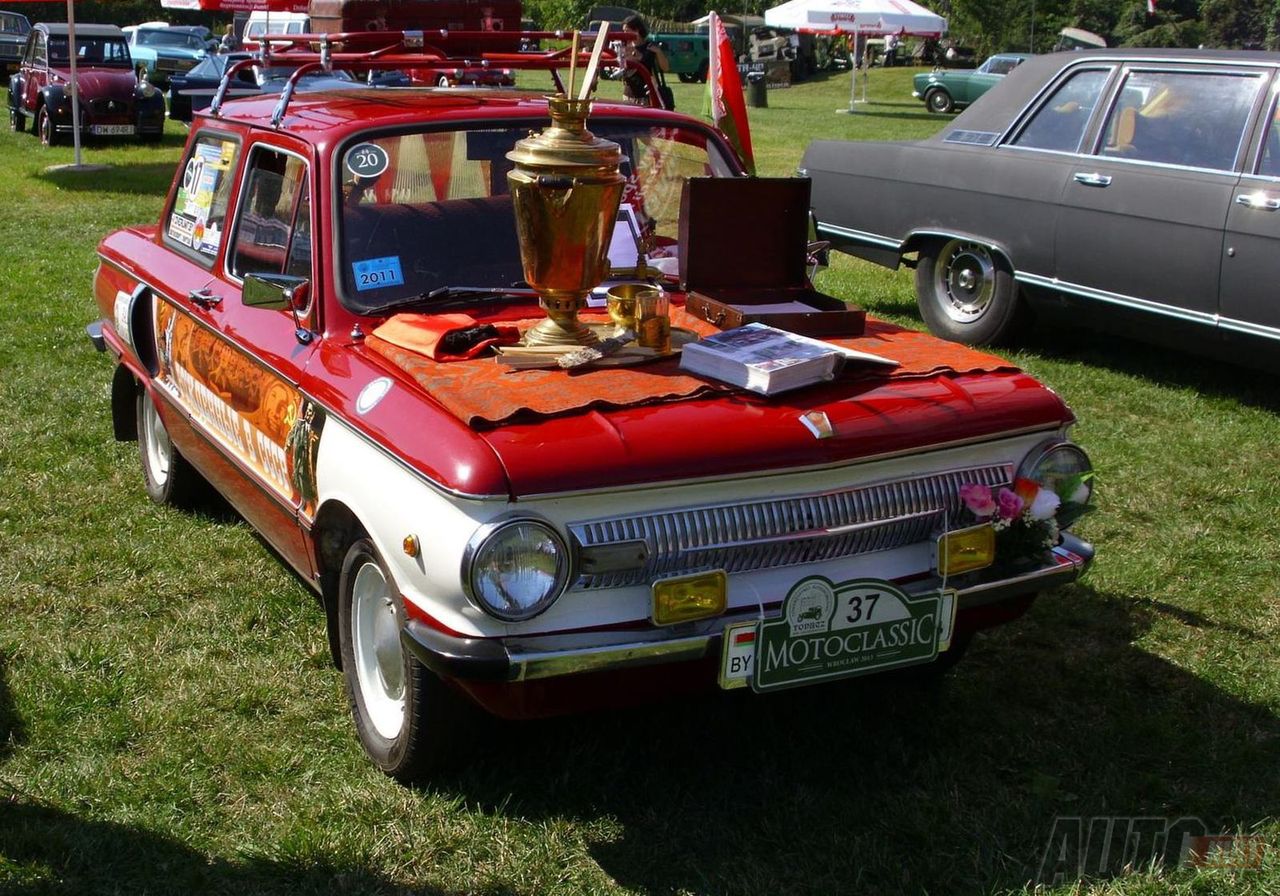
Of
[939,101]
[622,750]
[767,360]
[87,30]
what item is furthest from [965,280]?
[939,101]

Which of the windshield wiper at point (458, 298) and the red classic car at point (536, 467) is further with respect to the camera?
the windshield wiper at point (458, 298)

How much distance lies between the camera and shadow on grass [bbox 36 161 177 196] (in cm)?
1472

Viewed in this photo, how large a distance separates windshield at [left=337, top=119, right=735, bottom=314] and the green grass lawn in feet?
3.96

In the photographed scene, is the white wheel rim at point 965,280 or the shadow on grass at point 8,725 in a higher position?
the white wheel rim at point 965,280

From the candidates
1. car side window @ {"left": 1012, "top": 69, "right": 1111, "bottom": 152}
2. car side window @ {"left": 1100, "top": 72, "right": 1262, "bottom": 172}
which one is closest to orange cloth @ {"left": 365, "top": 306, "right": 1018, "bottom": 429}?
car side window @ {"left": 1100, "top": 72, "right": 1262, "bottom": 172}

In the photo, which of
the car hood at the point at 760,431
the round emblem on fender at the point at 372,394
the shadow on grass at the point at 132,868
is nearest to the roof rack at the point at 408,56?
the round emblem on fender at the point at 372,394

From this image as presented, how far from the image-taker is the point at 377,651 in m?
3.49

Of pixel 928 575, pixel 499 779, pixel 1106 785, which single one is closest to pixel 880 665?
pixel 928 575

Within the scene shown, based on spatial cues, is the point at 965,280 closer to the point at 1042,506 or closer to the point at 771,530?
the point at 1042,506

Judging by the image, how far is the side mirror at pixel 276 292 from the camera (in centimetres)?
372

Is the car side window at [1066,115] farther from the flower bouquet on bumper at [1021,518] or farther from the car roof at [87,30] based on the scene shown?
the car roof at [87,30]

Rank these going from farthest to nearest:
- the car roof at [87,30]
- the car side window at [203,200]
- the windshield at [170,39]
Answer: the windshield at [170,39] < the car roof at [87,30] < the car side window at [203,200]

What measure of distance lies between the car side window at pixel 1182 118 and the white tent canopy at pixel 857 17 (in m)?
21.6

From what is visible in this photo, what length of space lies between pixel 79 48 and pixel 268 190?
16.5 meters
